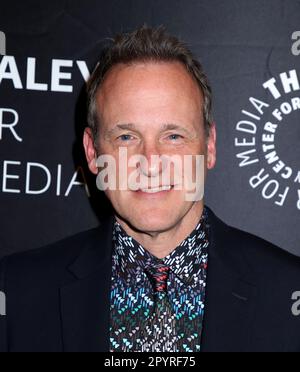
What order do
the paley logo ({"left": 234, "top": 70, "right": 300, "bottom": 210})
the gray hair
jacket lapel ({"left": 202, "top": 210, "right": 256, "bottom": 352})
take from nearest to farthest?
jacket lapel ({"left": 202, "top": 210, "right": 256, "bottom": 352}) < the gray hair < the paley logo ({"left": 234, "top": 70, "right": 300, "bottom": 210})

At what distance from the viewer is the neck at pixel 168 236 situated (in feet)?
5.14

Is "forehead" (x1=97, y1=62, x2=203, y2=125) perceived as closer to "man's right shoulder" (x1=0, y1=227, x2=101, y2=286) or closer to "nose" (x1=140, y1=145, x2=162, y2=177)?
"nose" (x1=140, y1=145, x2=162, y2=177)

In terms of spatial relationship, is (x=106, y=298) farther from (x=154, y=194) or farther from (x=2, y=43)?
(x=2, y=43)

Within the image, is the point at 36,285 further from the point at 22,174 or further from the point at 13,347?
the point at 22,174

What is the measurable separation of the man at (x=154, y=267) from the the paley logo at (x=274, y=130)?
190mm

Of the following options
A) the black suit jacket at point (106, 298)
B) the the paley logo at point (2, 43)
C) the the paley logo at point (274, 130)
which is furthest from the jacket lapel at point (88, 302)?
the the paley logo at point (2, 43)

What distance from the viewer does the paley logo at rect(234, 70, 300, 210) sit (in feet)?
5.72

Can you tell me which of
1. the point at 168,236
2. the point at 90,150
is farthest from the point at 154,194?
the point at 90,150

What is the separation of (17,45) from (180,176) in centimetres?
69

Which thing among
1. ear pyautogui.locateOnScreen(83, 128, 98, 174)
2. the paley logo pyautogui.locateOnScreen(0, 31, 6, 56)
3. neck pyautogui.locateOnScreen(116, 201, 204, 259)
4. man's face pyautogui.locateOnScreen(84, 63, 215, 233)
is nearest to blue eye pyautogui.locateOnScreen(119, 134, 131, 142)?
man's face pyautogui.locateOnScreen(84, 63, 215, 233)

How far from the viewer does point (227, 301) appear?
1.47m

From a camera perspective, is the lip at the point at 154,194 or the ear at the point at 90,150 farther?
the ear at the point at 90,150

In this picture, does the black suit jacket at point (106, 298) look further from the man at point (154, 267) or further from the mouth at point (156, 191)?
the mouth at point (156, 191)
